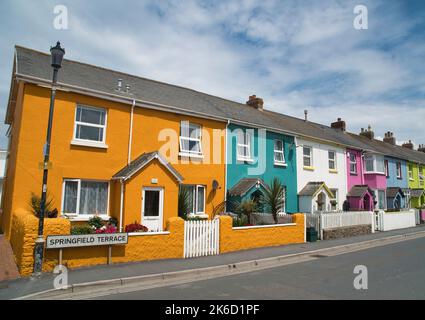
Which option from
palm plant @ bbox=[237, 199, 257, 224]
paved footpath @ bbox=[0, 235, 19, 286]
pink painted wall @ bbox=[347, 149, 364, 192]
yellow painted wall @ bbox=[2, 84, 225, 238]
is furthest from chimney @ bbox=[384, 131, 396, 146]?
paved footpath @ bbox=[0, 235, 19, 286]

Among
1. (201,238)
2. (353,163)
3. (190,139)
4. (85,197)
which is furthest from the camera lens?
(353,163)

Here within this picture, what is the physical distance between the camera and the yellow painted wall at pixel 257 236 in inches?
474

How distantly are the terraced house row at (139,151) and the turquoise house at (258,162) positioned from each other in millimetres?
58

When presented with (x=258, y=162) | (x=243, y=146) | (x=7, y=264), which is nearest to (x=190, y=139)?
(x=243, y=146)

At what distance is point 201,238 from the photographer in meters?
11.4

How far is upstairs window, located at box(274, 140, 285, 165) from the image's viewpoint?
19.4 m

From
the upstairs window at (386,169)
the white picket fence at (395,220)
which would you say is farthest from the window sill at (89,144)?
the upstairs window at (386,169)

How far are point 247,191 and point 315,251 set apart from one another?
458 centimetres

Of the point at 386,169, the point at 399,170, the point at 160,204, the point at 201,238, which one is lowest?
the point at 201,238

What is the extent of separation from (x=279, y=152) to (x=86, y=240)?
13206mm

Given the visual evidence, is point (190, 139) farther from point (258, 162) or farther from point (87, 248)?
point (87, 248)

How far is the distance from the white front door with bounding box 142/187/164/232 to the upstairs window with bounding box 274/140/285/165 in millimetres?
8730

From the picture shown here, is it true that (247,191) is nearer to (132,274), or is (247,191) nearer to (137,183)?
(137,183)
